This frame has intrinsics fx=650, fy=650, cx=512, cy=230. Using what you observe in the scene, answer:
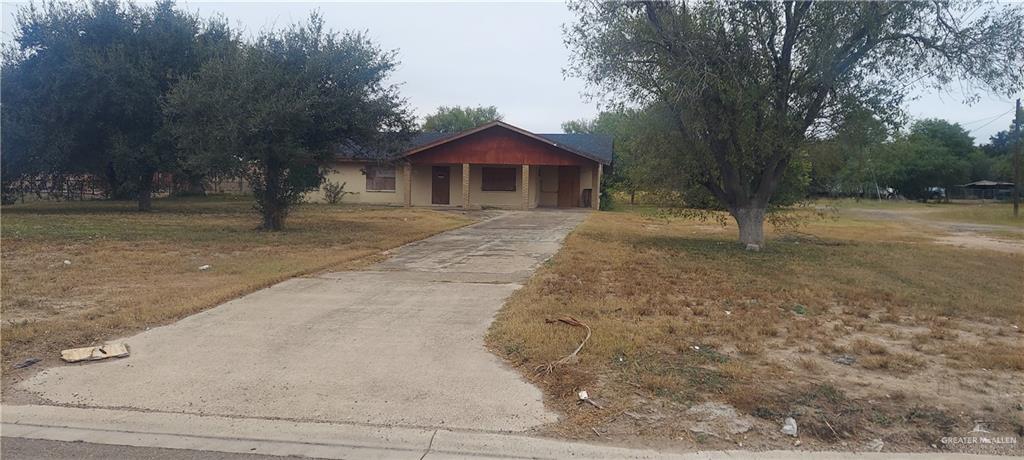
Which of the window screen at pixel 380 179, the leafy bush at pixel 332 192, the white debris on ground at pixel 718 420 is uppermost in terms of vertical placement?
the window screen at pixel 380 179

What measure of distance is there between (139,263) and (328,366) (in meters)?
7.47

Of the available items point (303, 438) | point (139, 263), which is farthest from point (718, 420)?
point (139, 263)

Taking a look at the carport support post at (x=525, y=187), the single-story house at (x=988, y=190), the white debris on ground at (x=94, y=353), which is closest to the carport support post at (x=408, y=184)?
the carport support post at (x=525, y=187)

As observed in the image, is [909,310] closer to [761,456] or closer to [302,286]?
[761,456]

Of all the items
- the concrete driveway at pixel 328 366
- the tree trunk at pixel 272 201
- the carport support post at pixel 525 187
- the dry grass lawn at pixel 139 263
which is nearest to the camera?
the concrete driveway at pixel 328 366

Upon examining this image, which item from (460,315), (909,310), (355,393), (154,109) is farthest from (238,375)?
(154,109)

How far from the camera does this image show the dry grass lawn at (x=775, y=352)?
448 cm

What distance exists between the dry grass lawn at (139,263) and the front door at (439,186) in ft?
39.1

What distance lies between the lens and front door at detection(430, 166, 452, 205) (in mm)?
34031

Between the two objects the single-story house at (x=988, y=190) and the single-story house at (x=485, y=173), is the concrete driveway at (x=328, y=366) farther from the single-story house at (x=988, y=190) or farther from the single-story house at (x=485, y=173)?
the single-story house at (x=988, y=190)

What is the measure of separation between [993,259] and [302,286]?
611 inches

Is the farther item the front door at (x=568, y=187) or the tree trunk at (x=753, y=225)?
the front door at (x=568, y=187)

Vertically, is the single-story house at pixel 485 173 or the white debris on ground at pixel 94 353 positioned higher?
the single-story house at pixel 485 173

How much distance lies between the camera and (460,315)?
763cm
